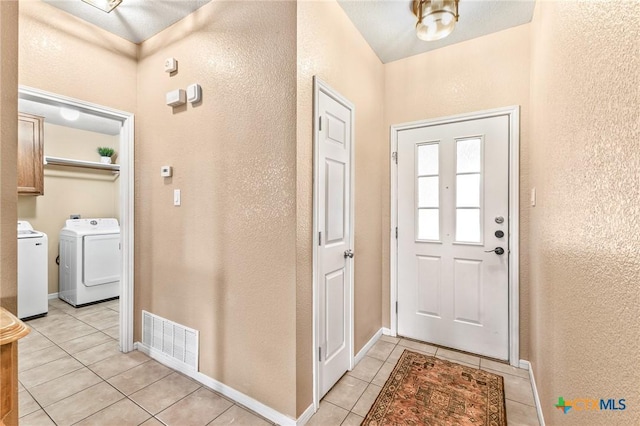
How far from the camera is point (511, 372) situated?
7.18ft

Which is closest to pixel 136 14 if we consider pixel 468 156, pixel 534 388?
pixel 468 156

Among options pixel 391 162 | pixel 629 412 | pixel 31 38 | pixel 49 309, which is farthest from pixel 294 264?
pixel 49 309

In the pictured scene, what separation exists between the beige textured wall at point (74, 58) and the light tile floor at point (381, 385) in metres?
2.88

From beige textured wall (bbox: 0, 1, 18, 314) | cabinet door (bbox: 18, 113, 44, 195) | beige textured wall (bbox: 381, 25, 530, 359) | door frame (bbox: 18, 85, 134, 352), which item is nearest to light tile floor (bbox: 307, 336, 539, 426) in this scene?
beige textured wall (bbox: 381, 25, 530, 359)

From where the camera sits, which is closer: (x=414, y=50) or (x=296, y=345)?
(x=296, y=345)

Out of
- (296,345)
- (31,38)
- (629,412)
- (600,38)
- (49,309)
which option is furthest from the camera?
(49,309)

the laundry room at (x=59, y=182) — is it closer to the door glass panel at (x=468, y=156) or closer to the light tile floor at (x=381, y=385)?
the light tile floor at (x=381, y=385)

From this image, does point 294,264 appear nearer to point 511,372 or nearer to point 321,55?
point 321,55

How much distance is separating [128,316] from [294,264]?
188 cm

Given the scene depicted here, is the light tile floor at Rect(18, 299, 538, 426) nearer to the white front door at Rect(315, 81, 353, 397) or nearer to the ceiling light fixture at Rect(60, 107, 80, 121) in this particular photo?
the white front door at Rect(315, 81, 353, 397)

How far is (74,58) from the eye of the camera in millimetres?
2191

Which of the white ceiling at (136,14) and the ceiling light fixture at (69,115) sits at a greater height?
the white ceiling at (136,14)

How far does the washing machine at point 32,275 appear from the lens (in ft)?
10.5

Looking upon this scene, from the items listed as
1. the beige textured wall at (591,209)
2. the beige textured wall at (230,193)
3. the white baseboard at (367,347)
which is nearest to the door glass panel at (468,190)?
the beige textured wall at (591,209)
